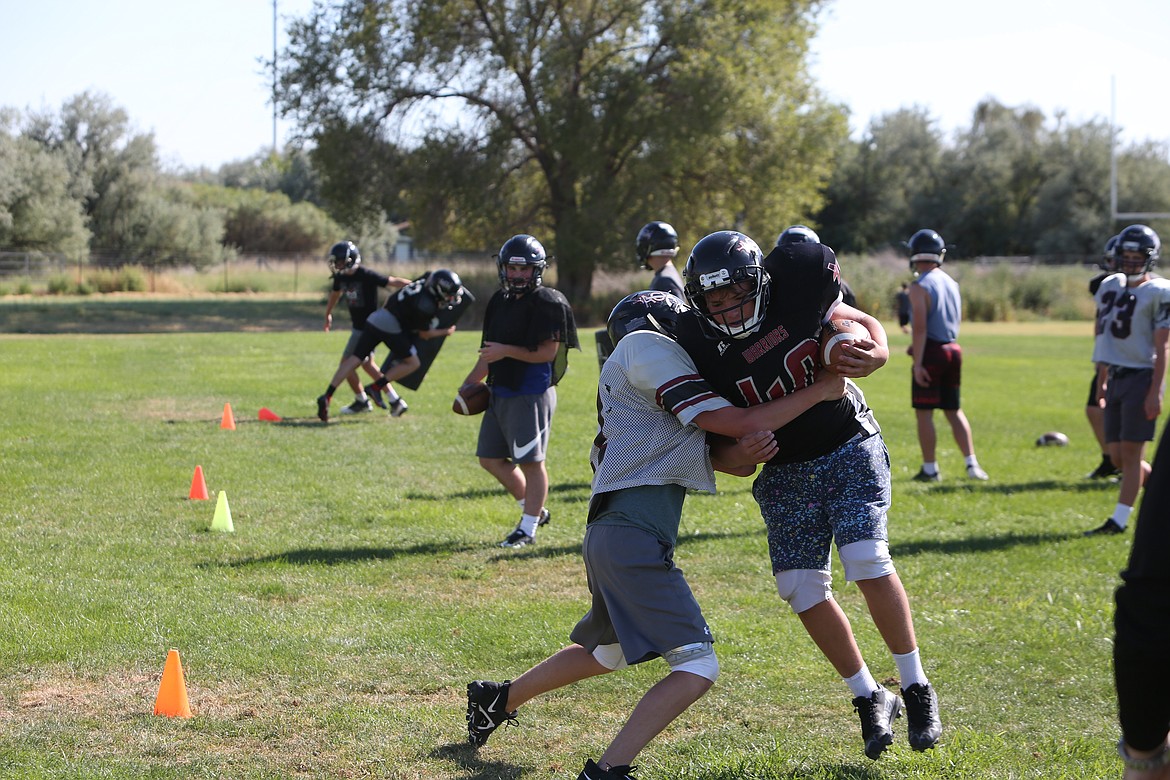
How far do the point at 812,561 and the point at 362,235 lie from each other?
37287mm

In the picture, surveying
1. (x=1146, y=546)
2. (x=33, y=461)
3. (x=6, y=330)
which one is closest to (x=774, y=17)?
(x=6, y=330)

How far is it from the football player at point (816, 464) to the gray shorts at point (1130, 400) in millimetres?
4755

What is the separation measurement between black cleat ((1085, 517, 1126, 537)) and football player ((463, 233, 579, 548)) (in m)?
4.12

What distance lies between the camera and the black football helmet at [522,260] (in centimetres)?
746

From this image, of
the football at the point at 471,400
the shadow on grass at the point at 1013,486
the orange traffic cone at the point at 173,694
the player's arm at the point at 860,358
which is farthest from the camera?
the shadow on grass at the point at 1013,486

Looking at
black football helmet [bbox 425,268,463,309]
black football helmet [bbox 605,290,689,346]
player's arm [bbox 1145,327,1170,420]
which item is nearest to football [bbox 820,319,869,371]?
black football helmet [bbox 605,290,689,346]

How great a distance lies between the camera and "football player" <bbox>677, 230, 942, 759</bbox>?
3924 millimetres

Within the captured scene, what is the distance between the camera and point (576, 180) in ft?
118

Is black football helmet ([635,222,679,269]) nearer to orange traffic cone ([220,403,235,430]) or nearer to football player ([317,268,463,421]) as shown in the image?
football player ([317,268,463,421])

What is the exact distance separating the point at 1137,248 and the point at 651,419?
5.86 metres

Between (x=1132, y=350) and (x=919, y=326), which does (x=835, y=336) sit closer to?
(x=1132, y=350)

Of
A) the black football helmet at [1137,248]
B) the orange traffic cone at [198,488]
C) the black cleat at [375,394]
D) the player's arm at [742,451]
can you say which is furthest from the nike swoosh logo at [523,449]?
Result: the black cleat at [375,394]

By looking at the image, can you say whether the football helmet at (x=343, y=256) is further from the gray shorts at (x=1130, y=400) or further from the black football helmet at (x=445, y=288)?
the gray shorts at (x=1130, y=400)

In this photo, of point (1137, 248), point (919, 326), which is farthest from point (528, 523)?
point (1137, 248)
